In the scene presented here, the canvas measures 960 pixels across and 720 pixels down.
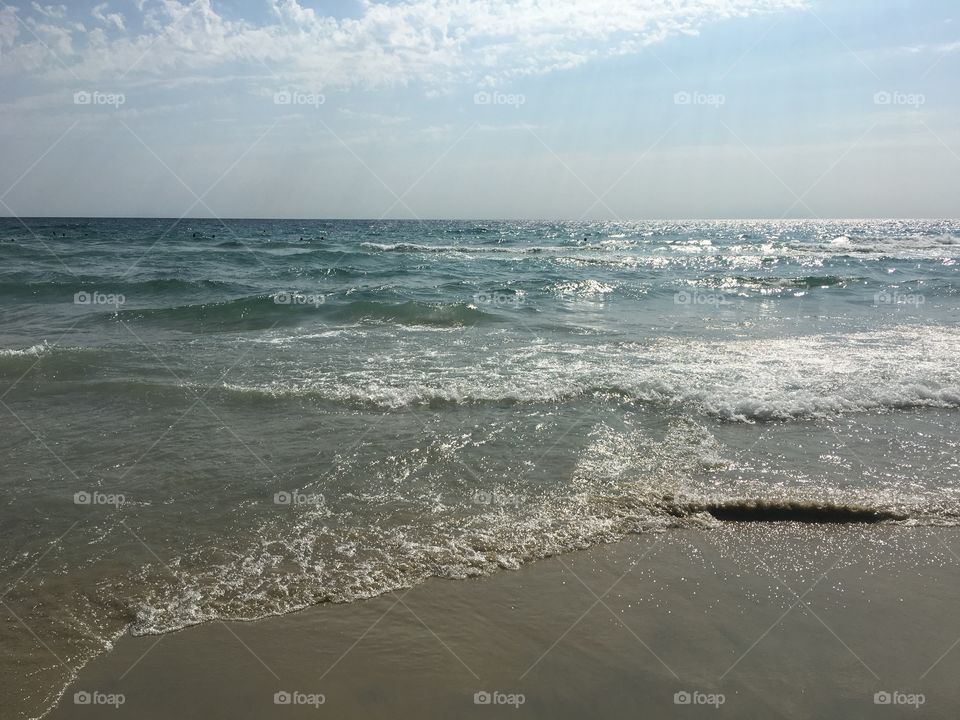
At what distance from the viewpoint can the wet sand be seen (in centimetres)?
321

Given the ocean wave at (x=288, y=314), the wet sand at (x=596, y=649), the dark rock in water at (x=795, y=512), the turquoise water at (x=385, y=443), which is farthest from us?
the ocean wave at (x=288, y=314)

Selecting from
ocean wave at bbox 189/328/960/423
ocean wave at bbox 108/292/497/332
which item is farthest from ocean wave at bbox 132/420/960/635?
ocean wave at bbox 108/292/497/332

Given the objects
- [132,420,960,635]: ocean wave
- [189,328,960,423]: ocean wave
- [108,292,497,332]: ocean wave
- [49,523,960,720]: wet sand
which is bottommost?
[49,523,960,720]: wet sand

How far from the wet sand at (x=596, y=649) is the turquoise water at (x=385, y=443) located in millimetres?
282

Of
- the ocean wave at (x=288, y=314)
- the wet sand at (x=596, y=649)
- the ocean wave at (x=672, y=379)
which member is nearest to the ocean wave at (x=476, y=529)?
the wet sand at (x=596, y=649)

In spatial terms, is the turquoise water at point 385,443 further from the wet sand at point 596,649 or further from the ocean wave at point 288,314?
the wet sand at point 596,649

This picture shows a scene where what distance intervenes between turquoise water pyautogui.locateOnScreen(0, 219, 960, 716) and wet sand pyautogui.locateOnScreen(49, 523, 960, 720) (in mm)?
282

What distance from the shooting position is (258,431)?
23.7ft

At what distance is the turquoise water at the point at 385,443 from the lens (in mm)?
4418

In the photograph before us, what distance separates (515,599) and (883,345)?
11565 millimetres

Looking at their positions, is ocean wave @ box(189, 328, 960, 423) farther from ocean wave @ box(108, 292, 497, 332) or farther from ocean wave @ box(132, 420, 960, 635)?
ocean wave @ box(108, 292, 497, 332)

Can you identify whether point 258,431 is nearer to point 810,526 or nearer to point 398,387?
point 398,387

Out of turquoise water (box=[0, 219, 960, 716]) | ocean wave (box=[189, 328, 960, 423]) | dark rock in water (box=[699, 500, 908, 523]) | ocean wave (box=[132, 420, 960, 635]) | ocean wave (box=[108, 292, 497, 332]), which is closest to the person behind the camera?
ocean wave (box=[132, 420, 960, 635])

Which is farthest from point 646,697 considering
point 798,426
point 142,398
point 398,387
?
point 142,398
